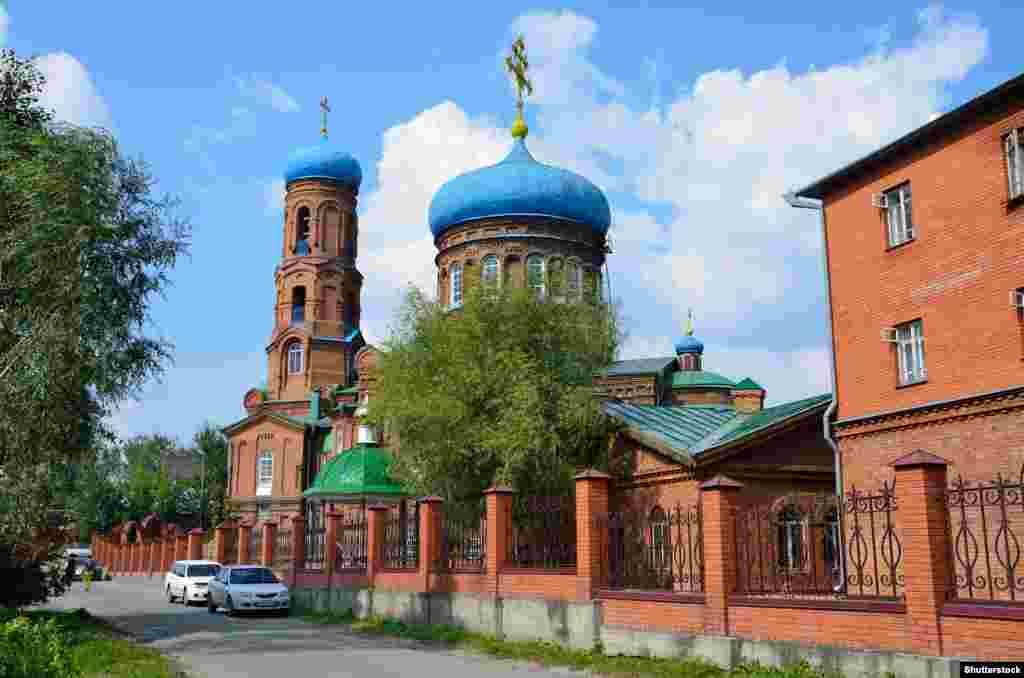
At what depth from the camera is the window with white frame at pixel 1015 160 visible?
1419cm

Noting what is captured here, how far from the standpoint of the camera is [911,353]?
15867mm

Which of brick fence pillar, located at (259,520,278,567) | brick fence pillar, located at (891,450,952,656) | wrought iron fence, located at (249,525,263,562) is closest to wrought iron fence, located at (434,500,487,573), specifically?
brick fence pillar, located at (891,450,952,656)

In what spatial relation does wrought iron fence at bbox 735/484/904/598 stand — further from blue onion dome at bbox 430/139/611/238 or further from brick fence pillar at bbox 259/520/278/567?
blue onion dome at bbox 430/139/611/238

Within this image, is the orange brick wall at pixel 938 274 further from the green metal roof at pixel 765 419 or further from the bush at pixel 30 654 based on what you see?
the bush at pixel 30 654

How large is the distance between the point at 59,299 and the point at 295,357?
2663 cm

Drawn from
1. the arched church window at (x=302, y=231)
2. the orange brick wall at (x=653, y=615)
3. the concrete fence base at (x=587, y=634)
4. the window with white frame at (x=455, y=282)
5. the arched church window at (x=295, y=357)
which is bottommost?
the concrete fence base at (x=587, y=634)

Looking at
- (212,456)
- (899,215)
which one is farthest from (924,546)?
(212,456)

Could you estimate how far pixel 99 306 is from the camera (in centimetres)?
1722

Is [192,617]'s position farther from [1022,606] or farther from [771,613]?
[1022,606]

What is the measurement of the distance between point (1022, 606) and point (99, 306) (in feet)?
47.3

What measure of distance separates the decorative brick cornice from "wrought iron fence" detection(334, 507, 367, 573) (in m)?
9.91

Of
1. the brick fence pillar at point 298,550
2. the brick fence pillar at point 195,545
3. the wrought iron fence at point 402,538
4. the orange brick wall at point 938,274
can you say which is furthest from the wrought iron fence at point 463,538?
the brick fence pillar at point 195,545

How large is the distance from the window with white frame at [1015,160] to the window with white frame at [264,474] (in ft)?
112

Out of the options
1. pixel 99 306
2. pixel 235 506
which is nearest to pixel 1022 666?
pixel 99 306
